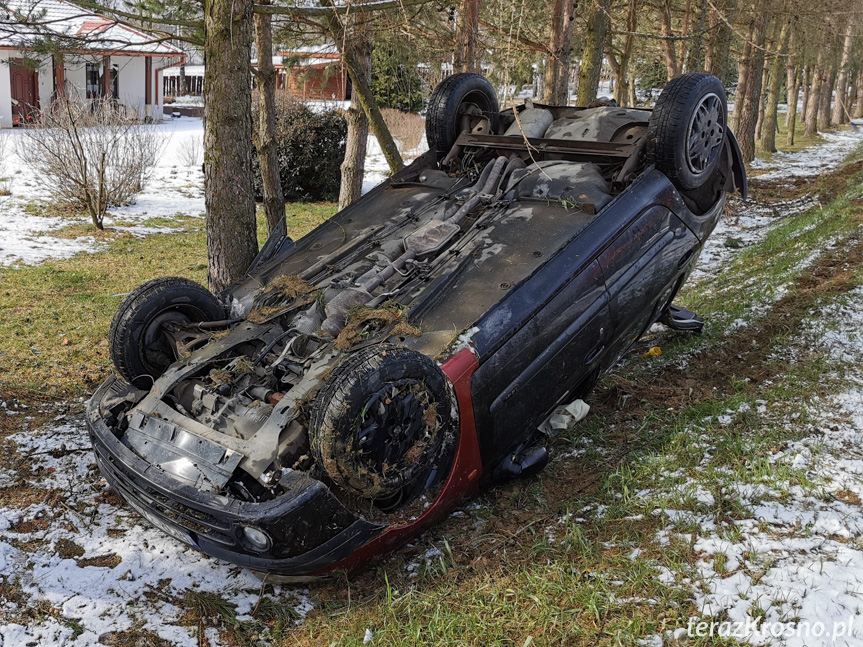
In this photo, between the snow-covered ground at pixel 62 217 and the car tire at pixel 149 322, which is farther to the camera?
the snow-covered ground at pixel 62 217

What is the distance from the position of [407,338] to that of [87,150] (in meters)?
9.48

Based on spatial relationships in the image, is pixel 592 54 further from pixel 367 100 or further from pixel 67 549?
pixel 67 549

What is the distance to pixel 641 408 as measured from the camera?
197 inches

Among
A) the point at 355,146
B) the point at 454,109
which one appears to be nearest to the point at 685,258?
the point at 454,109

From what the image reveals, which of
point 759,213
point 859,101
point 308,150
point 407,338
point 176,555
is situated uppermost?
point 859,101

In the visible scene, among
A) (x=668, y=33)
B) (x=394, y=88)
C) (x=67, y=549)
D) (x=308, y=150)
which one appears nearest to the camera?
(x=67, y=549)

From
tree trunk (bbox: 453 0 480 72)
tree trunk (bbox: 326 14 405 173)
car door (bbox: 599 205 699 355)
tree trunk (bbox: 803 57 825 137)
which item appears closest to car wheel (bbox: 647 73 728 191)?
car door (bbox: 599 205 699 355)

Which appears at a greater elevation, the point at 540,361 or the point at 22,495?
the point at 540,361

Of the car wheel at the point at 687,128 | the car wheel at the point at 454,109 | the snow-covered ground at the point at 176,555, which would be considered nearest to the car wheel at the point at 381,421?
the snow-covered ground at the point at 176,555

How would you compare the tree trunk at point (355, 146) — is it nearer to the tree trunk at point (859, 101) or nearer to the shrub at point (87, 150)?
the shrub at point (87, 150)

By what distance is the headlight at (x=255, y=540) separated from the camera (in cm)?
322

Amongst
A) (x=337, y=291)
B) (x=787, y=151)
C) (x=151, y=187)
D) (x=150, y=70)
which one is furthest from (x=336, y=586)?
(x=150, y=70)

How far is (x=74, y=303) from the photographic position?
757 centimetres

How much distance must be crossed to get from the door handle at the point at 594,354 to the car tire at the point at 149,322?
244cm
